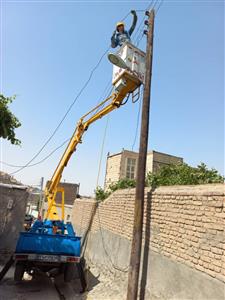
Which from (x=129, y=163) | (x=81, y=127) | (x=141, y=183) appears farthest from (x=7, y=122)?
(x=129, y=163)

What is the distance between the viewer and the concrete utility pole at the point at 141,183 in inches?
241

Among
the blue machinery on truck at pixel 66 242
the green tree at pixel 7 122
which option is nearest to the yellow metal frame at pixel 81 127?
the blue machinery on truck at pixel 66 242

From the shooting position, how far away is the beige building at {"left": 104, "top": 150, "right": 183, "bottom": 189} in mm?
23047

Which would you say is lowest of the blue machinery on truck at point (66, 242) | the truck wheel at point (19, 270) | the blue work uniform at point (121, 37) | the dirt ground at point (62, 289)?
the dirt ground at point (62, 289)

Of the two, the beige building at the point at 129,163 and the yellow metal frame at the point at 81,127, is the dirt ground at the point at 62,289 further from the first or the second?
the beige building at the point at 129,163

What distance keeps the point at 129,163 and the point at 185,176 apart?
14589 millimetres

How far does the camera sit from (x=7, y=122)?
31.1 feet

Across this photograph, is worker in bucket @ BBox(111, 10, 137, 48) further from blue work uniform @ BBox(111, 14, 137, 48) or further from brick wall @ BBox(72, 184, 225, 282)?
brick wall @ BBox(72, 184, 225, 282)

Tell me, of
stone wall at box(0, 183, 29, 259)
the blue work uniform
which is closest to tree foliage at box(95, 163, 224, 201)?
stone wall at box(0, 183, 29, 259)

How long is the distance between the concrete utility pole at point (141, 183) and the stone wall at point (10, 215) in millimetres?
7100

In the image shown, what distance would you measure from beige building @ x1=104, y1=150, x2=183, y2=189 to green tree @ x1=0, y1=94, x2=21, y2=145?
14.9 m

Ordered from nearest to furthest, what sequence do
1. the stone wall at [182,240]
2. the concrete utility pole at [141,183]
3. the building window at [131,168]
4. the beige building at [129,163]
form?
1. the stone wall at [182,240]
2. the concrete utility pole at [141,183]
3. the beige building at [129,163]
4. the building window at [131,168]

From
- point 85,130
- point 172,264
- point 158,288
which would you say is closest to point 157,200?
point 172,264

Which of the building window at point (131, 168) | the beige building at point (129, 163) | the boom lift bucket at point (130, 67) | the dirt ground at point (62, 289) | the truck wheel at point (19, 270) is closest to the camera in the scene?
the dirt ground at point (62, 289)
